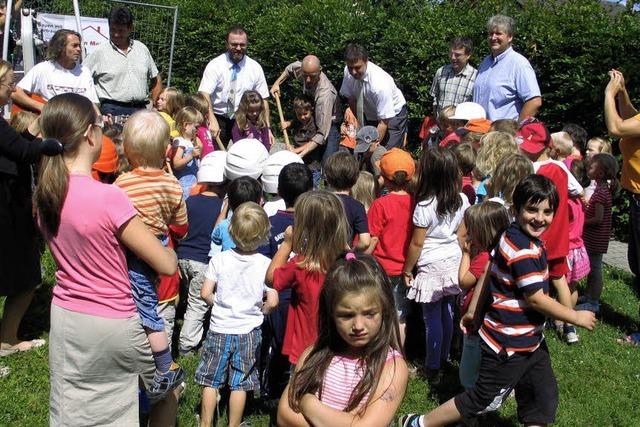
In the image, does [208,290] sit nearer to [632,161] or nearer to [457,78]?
[632,161]

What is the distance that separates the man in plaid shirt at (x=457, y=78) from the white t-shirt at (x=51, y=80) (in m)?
3.66

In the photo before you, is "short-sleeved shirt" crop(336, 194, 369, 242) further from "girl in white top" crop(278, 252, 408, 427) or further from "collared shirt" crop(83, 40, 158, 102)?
"collared shirt" crop(83, 40, 158, 102)

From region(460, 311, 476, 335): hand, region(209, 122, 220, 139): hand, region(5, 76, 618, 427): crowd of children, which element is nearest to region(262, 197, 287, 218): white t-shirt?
region(5, 76, 618, 427): crowd of children

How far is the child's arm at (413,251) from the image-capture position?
15.6 ft

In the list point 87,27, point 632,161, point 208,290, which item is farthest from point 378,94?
point 87,27

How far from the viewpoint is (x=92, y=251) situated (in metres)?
3.02

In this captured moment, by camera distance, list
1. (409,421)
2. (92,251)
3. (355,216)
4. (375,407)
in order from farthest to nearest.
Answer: (355,216), (409,421), (92,251), (375,407)

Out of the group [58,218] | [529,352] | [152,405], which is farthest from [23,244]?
[529,352]

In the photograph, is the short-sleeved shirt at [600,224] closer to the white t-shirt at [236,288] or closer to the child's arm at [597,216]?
the child's arm at [597,216]

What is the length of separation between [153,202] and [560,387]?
3.18m

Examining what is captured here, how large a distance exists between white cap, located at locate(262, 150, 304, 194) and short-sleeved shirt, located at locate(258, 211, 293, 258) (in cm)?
66

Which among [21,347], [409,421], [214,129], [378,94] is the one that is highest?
[378,94]

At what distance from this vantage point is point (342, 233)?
12.5 feet

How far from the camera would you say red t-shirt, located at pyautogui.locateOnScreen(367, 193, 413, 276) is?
4.96 metres
